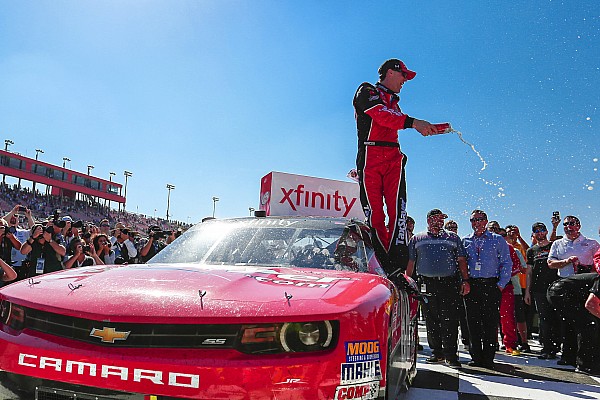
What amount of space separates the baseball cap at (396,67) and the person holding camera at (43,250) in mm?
4664

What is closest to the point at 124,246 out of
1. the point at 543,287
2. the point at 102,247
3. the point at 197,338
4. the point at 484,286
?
the point at 102,247

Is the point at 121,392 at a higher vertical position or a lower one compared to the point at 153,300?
lower

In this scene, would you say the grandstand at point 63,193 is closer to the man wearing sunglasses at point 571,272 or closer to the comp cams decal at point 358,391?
the man wearing sunglasses at point 571,272

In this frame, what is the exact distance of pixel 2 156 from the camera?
51.8 m

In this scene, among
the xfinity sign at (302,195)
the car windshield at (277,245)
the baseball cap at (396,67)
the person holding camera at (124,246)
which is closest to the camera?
the car windshield at (277,245)

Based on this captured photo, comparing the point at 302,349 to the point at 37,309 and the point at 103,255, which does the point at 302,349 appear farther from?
the point at 103,255

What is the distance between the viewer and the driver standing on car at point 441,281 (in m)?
4.51

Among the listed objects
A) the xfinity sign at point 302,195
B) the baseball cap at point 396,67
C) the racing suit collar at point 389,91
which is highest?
the baseball cap at point 396,67

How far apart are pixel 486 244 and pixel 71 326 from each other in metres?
4.37

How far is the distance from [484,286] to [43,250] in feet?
17.5

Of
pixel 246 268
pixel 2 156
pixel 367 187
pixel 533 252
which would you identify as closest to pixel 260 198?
pixel 367 187

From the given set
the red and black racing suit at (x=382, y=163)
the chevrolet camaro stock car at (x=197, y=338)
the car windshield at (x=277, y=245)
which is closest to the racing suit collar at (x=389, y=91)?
the red and black racing suit at (x=382, y=163)

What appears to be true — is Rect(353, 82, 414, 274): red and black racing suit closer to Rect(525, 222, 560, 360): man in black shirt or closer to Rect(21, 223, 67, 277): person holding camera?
Rect(525, 222, 560, 360): man in black shirt

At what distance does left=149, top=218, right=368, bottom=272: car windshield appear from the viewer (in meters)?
2.54
